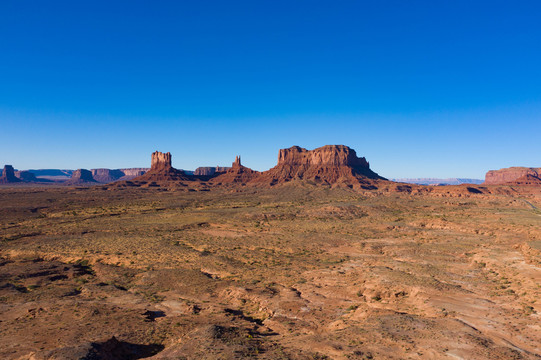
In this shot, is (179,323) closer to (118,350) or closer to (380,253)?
(118,350)

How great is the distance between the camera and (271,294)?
78.0 ft

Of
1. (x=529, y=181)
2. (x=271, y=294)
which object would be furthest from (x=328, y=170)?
(x=271, y=294)

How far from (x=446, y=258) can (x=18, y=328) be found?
121 ft

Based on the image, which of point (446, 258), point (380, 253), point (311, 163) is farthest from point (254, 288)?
point (311, 163)

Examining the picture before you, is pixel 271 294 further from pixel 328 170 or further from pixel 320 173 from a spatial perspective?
pixel 328 170

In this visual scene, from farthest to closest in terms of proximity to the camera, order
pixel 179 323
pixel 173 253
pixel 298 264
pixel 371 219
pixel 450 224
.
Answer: pixel 371 219 < pixel 450 224 < pixel 173 253 < pixel 298 264 < pixel 179 323

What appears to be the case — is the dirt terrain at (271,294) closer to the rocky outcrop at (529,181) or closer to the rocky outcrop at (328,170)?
the rocky outcrop at (328,170)

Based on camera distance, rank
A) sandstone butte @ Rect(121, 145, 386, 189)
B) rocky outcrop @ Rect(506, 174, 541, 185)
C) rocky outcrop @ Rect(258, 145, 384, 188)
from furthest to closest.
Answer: sandstone butte @ Rect(121, 145, 386, 189), rocky outcrop @ Rect(258, 145, 384, 188), rocky outcrop @ Rect(506, 174, 541, 185)

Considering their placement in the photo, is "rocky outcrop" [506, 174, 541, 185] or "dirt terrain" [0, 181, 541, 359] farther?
"rocky outcrop" [506, 174, 541, 185]

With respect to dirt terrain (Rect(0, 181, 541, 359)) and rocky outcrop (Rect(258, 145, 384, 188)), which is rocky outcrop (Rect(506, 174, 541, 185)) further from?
dirt terrain (Rect(0, 181, 541, 359))

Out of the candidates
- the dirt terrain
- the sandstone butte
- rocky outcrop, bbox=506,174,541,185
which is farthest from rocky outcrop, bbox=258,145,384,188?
the dirt terrain

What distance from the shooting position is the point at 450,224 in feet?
184

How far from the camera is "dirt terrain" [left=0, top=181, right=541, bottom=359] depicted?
49.5 feet

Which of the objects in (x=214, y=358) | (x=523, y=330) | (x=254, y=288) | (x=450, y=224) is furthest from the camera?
(x=450, y=224)
